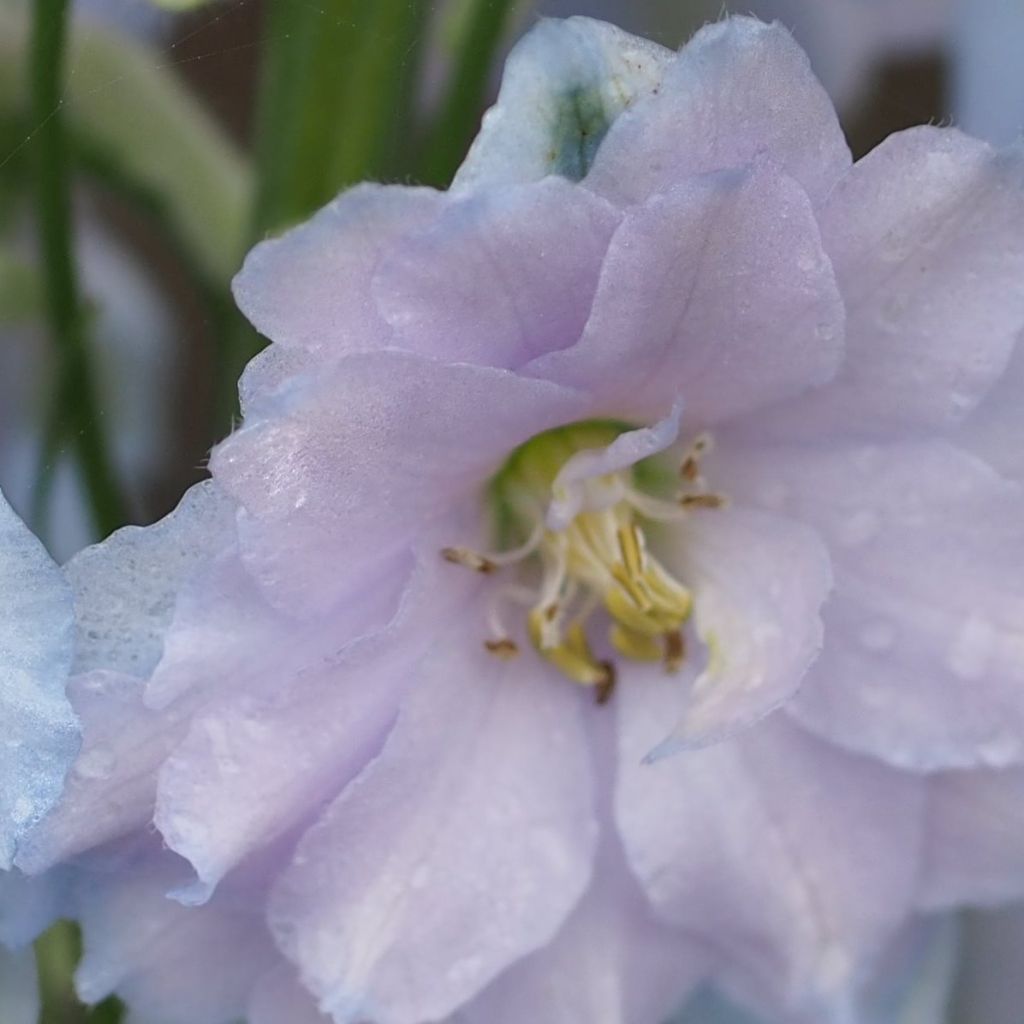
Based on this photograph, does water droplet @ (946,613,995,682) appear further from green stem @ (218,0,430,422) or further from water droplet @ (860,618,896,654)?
green stem @ (218,0,430,422)

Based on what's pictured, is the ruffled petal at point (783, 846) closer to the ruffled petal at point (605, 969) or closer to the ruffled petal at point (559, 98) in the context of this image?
the ruffled petal at point (605, 969)

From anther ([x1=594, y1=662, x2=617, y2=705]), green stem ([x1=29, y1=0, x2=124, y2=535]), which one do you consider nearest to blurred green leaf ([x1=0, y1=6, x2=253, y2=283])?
green stem ([x1=29, y1=0, x2=124, y2=535])

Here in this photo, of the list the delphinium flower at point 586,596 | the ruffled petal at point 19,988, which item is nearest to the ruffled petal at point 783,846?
the delphinium flower at point 586,596

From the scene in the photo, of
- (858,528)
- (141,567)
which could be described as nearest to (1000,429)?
(858,528)

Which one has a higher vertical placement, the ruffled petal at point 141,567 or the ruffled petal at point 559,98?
the ruffled petal at point 559,98

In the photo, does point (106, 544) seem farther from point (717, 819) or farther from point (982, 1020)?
point (982, 1020)

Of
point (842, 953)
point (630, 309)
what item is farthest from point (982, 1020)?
point (630, 309)
